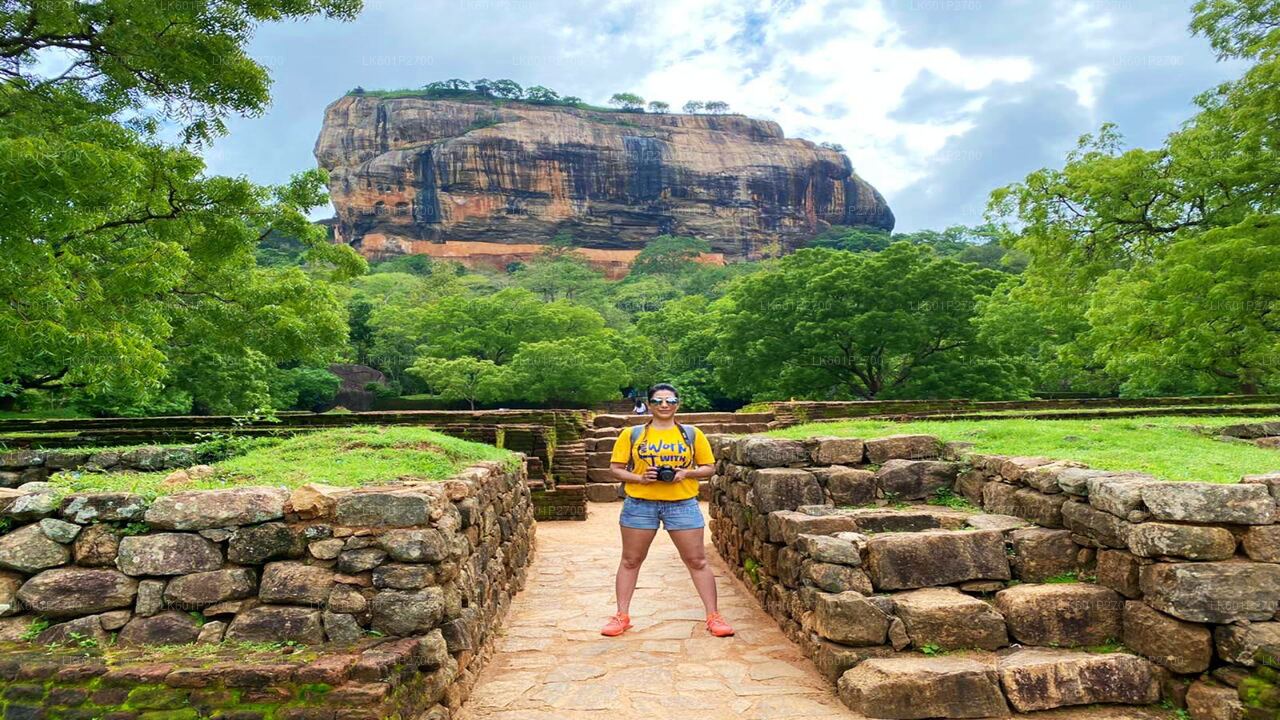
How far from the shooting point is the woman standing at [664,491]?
471 cm

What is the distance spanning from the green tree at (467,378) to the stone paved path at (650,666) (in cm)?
2334

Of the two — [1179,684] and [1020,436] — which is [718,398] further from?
[1179,684]

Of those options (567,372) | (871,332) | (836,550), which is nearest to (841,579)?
(836,550)

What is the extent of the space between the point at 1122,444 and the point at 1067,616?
7.41ft

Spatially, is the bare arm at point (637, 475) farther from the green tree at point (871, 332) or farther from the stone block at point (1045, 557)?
the green tree at point (871, 332)

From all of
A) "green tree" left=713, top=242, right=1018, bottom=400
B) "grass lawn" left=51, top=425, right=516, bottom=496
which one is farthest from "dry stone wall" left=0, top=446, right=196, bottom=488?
"green tree" left=713, top=242, right=1018, bottom=400

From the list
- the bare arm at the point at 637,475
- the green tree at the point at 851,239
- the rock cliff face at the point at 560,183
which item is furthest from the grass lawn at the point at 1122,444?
the rock cliff face at the point at 560,183

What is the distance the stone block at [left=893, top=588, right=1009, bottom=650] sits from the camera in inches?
143

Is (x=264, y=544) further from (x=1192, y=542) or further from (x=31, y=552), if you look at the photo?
(x=1192, y=542)

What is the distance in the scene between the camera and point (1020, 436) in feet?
18.8

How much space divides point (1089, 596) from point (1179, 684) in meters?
0.50

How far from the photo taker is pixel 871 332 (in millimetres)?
20609

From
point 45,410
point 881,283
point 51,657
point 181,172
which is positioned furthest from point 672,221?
point 51,657

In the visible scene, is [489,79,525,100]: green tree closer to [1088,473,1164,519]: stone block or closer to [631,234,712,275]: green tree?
[631,234,712,275]: green tree
